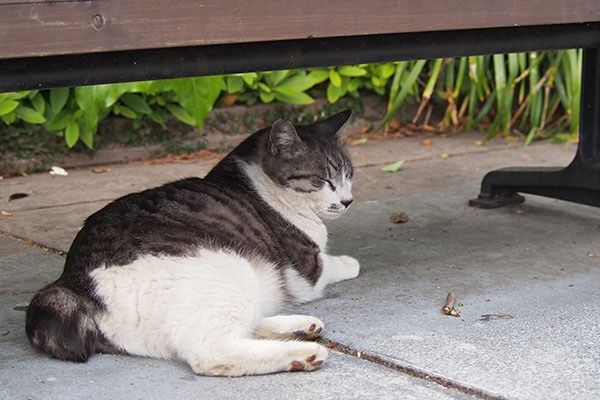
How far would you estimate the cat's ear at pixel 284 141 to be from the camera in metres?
2.65

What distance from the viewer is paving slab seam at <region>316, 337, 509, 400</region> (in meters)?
1.88

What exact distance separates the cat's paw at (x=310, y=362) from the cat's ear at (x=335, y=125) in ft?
3.61

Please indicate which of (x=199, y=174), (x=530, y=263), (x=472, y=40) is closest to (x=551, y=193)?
(x=530, y=263)

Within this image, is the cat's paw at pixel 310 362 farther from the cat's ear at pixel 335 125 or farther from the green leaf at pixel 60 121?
the green leaf at pixel 60 121

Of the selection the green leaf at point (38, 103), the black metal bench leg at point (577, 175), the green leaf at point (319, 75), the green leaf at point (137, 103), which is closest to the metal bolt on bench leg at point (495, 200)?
the black metal bench leg at point (577, 175)

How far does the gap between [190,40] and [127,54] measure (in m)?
0.21

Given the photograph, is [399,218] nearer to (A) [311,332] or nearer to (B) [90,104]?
(A) [311,332]

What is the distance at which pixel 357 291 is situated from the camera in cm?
269

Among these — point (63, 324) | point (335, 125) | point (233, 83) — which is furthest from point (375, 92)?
point (63, 324)

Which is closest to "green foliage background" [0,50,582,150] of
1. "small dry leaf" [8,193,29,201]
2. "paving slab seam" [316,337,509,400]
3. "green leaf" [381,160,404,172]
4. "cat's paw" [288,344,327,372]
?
"small dry leaf" [8,193,29,201]

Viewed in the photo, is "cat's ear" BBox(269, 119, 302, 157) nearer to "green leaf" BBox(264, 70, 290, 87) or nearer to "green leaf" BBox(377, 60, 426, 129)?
"green leaf" BBox(264, 70, 290, 87)

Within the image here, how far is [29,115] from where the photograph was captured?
4.60 m

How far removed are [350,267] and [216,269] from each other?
77cm

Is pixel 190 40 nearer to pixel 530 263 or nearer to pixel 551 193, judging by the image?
pixel 530 263
